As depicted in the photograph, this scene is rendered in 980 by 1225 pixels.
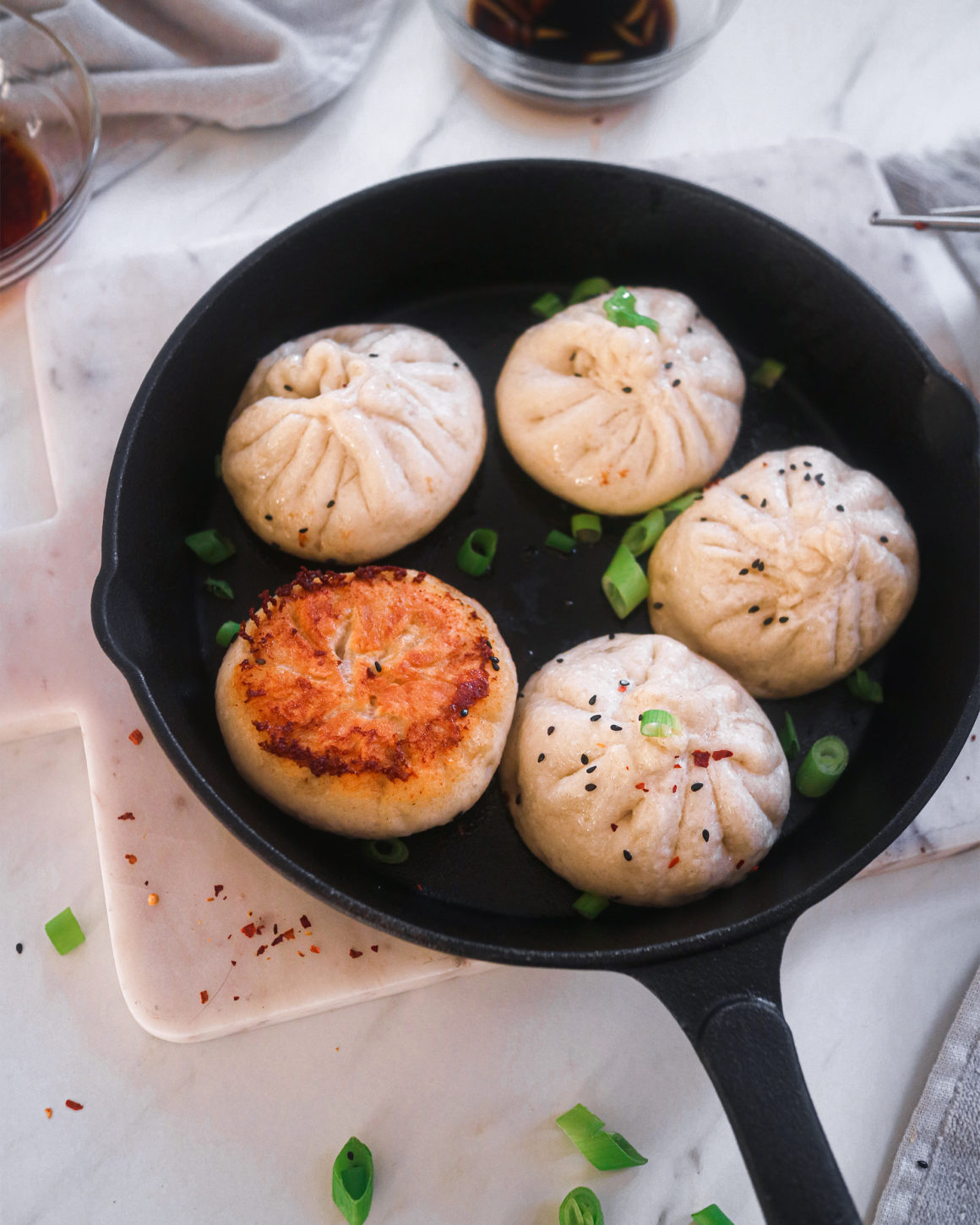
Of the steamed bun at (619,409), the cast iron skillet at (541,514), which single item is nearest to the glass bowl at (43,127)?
the cast iron skillet at (541,514)

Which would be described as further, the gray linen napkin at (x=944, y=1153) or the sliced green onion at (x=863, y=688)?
the sliced green onion at (x=863, y=688)

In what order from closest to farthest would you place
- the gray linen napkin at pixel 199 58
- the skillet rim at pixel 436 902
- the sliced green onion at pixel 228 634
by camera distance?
the skillet rim at pixel 436 902
the sliced green onion at pixel 228 634
the gray linen napkin at pixel 199 58

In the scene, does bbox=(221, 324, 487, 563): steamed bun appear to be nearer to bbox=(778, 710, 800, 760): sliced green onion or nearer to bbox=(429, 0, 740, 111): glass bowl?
bbox=(778, 710, 800, 760): sliced green onion

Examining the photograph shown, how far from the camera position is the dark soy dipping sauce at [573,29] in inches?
113

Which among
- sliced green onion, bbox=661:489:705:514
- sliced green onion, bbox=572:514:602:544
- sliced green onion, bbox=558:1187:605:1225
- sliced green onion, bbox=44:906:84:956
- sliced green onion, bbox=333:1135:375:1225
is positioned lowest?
sliced green onion, bbox=44:906:84:956

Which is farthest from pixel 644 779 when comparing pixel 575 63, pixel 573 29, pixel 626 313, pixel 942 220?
pixel 573 29

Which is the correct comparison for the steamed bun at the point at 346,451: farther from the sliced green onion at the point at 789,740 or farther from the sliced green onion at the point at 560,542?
the sliced green onion at the point at 789,740

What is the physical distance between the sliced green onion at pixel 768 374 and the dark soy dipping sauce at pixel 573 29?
1009mm

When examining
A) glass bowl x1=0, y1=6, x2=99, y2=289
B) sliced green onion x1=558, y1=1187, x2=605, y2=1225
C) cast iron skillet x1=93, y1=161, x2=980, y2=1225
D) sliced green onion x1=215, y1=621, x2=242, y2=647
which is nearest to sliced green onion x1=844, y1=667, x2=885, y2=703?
cast iron skillet x1=93, y1=161, x2=980, y2=1225

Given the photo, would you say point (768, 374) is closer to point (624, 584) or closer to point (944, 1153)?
point (624, 584)

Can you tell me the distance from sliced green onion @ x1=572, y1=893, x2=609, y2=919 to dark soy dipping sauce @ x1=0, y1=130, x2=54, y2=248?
82.4 inches

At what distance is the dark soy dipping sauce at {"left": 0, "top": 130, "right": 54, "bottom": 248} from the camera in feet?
8.61

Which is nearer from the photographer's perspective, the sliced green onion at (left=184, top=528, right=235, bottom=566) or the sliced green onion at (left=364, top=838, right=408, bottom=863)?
the sliced green onion at (left=364, top=838, right=408, bottom=863)

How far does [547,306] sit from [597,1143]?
1.89 meters
